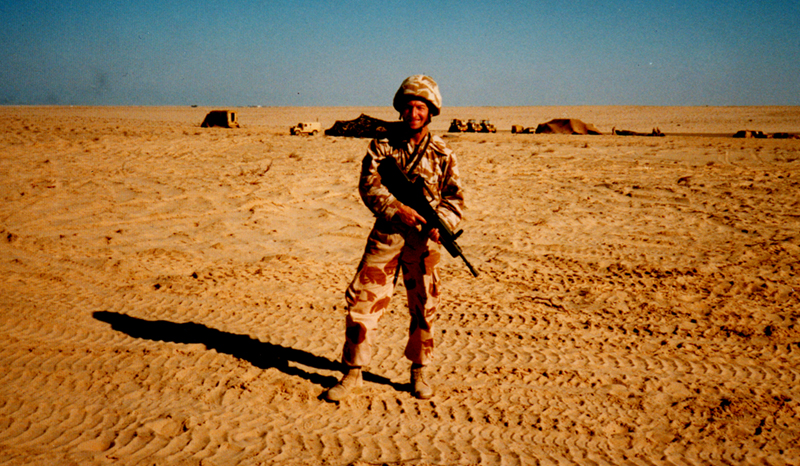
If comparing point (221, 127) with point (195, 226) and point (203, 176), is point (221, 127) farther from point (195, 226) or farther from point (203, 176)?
point (195, 226)

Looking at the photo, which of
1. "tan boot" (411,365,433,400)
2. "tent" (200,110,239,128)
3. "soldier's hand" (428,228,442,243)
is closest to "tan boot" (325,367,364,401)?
"tan boot" (411,365,433,400)

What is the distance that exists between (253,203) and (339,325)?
4.28 meters

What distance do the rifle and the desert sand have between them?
3.68 feet

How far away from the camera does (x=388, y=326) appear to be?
4438mm

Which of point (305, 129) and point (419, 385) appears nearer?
point (419, 385)

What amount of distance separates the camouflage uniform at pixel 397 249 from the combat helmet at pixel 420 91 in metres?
0.23

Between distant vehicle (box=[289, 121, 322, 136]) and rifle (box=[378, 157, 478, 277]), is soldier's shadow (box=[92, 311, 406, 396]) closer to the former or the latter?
rifle (box=[378, 157, 478, 277])

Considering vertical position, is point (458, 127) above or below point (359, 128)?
above

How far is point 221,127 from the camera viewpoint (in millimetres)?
19188

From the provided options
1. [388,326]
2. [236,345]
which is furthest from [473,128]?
[236,345]

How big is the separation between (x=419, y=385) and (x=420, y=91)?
1.82 meters

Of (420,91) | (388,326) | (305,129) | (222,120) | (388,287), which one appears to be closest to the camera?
(420,91)

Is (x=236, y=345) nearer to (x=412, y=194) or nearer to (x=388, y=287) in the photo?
(x=388, y=287)

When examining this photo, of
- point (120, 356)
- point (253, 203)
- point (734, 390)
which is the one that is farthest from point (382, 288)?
point (253, 203)
